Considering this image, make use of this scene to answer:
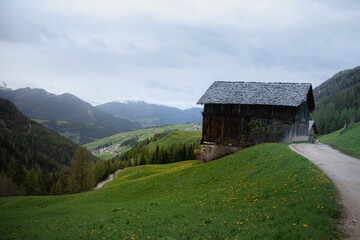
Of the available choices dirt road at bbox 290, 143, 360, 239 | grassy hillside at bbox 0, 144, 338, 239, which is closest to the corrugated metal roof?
grassy hillside at bbox 0, 144, 338, 239

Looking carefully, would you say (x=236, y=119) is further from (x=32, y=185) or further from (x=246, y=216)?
(x=32, y=185)

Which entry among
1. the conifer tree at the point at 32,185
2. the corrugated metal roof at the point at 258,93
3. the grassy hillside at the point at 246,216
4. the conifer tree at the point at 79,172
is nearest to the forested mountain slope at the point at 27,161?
the conifer tree at the point at 32,185

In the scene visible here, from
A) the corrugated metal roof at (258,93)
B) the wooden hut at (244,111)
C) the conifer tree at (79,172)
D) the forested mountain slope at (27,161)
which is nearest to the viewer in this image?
the corrugated metal roof at (258,93)

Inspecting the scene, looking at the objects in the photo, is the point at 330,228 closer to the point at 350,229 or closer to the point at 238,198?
the point at 350,229

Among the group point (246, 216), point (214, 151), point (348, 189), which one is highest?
point (348, 189)

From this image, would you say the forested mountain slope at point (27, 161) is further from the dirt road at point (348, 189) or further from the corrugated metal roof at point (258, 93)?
the dirt road at point (348, 189)

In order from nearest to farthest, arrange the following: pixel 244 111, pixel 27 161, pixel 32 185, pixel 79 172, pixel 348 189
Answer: pixel 348 189 < pixel 244 111 < pixel 79 172 < pixel 32 185 < pixel 27 161

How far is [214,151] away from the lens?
3891 cm

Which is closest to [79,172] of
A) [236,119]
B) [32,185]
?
[32,185]

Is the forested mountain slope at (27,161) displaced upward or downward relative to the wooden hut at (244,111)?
downward

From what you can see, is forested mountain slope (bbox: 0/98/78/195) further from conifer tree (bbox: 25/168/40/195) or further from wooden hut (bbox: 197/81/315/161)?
wooden hut (bbox: 197/81/315/161)

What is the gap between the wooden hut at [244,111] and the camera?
119 feet

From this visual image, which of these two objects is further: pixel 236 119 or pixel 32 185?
pixel 32 185

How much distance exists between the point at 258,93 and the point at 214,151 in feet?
42.7
